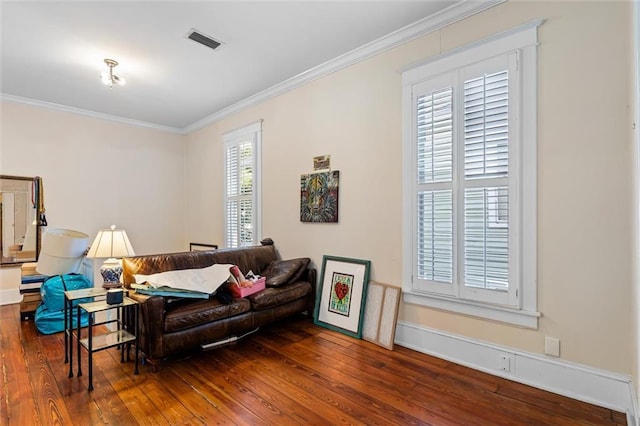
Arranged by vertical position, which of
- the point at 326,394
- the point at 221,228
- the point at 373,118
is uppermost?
the point at 373,118

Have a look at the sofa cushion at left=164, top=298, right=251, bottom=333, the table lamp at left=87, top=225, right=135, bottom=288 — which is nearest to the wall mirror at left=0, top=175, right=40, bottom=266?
the table lamp at left=87, top=225, right=135, bottom=288

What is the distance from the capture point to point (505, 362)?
7.85 feet

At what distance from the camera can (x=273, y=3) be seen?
99.4 inches

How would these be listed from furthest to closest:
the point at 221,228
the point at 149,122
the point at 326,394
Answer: the point at 149,122
the point at 221,228
the point at 326,394

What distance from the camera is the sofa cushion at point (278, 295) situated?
3125mm

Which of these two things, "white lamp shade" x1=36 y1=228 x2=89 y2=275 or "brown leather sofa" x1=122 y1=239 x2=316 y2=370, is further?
"white lamp shade" x1=36 y1=228 x2=89 y2=275

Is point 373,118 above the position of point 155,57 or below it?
below

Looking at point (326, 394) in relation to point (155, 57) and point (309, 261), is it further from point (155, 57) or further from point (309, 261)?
point (155, 57)

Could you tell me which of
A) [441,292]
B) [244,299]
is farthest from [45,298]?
[441,292]

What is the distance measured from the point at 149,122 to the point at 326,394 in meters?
5.31

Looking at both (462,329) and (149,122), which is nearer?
(462,329)

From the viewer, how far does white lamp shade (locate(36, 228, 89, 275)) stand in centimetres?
330

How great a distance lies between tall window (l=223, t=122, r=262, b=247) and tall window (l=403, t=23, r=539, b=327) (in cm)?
231

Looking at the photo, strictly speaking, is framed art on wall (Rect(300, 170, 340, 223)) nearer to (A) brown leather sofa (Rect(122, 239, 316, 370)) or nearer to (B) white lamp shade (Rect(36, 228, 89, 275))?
(A) brown leather sofa (Rect(122, 239, 316, 370))
